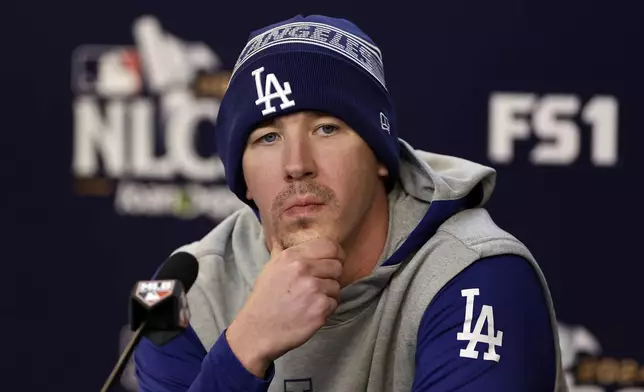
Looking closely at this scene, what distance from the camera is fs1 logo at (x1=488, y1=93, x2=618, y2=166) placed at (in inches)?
88.1

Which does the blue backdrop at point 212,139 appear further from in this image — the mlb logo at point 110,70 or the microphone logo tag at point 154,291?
the microphone logo tag at point 154,291

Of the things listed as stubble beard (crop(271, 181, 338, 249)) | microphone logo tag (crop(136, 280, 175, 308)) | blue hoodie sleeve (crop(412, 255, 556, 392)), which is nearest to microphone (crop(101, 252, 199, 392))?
microphone logo tag (crop(136, 280, 175, 308))

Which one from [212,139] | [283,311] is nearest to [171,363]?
[283,311]

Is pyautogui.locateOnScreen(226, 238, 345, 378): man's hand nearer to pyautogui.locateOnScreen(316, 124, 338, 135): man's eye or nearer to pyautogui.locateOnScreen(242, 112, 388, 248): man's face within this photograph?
pyautogui.locateOnScreen(242, 112, 388, 248): man's face

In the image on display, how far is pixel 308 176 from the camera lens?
4.34 feet

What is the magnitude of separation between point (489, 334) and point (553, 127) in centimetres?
112

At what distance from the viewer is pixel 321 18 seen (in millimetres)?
1461

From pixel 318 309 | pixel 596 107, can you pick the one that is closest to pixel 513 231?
pixel 596 107

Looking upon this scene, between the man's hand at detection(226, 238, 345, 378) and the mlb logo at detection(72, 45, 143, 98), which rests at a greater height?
the mlb logo at detection(72, 45, 143, 98)

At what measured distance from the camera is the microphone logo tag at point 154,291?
111 cm

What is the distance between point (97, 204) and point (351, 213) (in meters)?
1.27

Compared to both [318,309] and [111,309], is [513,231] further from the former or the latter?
[318,309]

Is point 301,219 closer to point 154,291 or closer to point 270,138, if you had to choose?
point 270,138

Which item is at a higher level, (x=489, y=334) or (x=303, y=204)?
(x=303, y=204)
